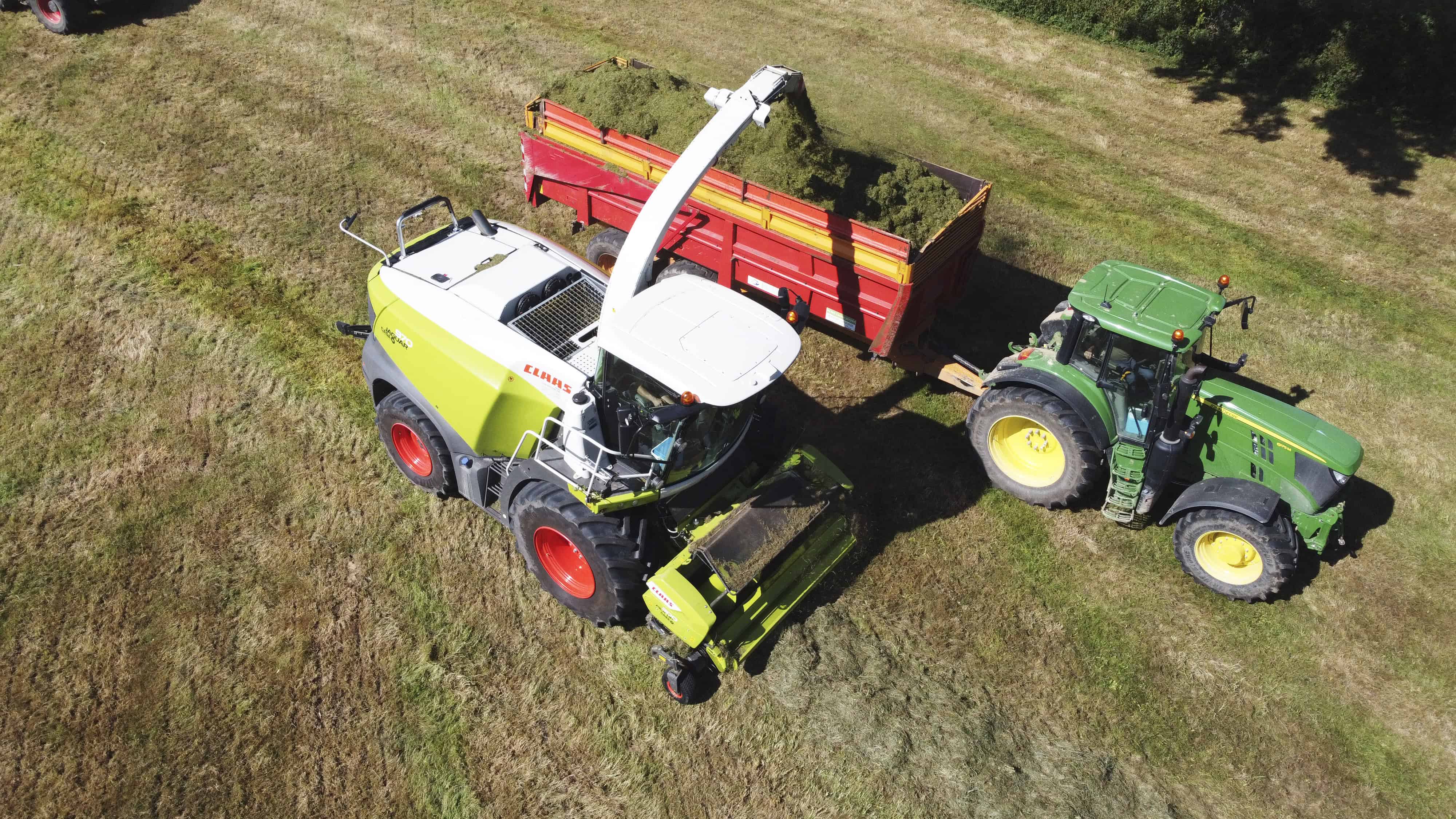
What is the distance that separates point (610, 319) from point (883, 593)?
11.5 feet

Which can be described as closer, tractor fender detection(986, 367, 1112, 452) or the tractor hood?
the tractor hood

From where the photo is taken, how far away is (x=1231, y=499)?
759 centimetres

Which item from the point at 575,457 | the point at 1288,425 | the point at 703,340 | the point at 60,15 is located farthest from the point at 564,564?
the point at 60,15

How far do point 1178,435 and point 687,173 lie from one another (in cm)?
471

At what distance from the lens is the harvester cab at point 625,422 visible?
253 inches

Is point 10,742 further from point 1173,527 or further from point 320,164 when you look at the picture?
point 1173,527

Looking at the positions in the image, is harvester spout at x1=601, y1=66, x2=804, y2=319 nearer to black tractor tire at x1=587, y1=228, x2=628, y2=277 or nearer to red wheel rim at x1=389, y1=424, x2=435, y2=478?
red wheel rim at x1=389, y1=424, x2=435, y2=478

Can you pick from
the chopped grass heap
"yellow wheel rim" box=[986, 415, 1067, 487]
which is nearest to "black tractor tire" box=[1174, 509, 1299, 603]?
"yellow wheel rim" box=[986, 415, 1067, 487]

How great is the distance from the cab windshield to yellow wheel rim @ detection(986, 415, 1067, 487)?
305 cm

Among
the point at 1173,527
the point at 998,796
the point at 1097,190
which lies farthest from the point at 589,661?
the point at 1097,190

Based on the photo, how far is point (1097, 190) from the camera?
13383mm

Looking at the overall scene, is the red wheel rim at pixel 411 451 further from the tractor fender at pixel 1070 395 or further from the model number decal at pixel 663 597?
the tractor fender at pixel 1070 395

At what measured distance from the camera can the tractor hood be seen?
7574mm

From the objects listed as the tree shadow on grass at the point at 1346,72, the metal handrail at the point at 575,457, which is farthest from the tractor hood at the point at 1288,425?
the tree shadow on grass at the point at 1346,72
